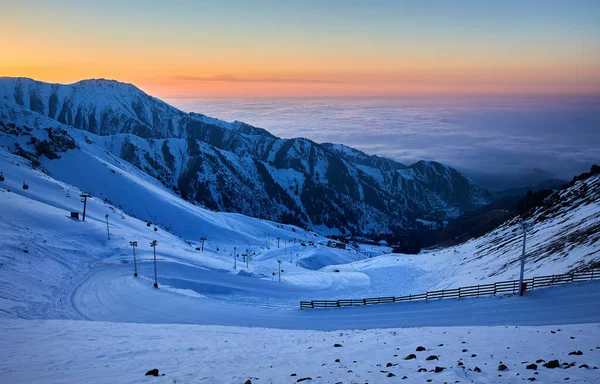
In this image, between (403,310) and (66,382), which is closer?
(66,382)

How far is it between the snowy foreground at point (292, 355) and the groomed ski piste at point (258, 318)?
99 mm

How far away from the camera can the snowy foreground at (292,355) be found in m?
15.6

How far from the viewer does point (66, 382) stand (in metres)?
16.7

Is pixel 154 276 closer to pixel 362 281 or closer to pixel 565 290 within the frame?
pixel 362 281

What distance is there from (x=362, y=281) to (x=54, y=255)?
47.3 m

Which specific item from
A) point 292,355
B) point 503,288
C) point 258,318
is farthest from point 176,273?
point 503,288

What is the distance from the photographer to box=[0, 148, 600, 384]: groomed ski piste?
17.0 m

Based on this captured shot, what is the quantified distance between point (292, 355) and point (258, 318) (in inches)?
615

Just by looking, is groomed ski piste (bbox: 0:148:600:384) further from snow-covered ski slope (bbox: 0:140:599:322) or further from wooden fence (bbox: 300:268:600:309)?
wooden fence (bbox: 300:268:600:309)

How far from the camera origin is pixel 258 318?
116 feet

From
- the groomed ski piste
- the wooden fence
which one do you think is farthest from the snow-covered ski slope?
the wooden fence

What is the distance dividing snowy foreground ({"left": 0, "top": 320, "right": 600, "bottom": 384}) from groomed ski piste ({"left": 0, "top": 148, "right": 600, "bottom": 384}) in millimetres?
99

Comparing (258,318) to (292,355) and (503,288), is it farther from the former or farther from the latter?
(503,288)

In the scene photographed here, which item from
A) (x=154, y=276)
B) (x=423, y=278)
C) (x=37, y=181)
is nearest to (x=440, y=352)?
(x=154, y=276)
